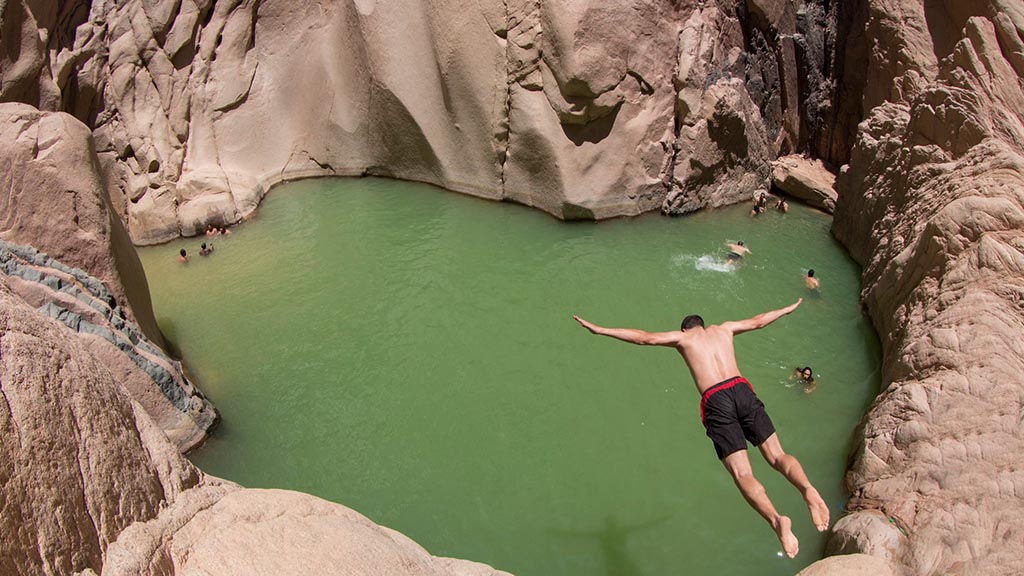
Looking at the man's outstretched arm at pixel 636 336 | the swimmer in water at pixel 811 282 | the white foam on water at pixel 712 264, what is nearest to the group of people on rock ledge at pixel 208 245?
the white foam on water at pixel 712 264

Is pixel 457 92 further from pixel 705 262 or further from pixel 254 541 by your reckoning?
pixel 254 541

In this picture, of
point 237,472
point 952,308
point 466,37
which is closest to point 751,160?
point 466,37

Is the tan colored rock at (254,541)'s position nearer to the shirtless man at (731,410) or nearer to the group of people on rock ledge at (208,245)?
the shirtless man at (731,410)

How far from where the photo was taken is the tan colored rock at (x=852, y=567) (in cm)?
503

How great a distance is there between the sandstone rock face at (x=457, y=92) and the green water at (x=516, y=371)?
0.97 meters

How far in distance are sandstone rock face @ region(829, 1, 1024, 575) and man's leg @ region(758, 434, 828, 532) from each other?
126 cm

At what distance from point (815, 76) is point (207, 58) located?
41.7 feet

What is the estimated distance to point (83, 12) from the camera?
12641 mm

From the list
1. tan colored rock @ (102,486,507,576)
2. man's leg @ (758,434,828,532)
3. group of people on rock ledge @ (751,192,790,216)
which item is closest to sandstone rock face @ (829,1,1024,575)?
man's leg @ (758,434,828,532)

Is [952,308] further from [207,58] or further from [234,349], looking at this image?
[207,58]

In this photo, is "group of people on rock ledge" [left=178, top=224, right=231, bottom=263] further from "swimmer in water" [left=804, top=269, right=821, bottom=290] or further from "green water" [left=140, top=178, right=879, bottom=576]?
"swimmer in water" [left=804, top=269, right=821, bottom=290]

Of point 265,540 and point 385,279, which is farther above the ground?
point 265,540

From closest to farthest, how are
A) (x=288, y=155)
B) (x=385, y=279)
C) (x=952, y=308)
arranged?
1. (x=952, y=308)
2. (x=385, y=279)
3. (x=288, y=155)

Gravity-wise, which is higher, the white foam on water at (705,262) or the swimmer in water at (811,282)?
the swimmer in water at (811,282)
